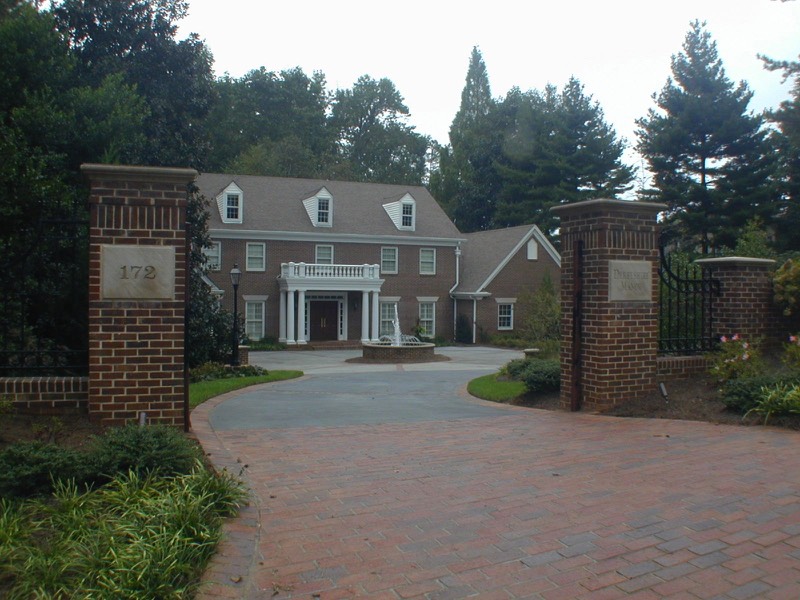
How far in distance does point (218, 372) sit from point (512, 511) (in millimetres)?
13728

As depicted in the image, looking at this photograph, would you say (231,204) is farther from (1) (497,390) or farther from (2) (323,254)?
(1) (497,390)

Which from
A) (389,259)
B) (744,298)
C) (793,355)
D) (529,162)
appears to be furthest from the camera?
(529,162)

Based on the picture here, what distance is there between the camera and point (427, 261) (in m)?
40.5

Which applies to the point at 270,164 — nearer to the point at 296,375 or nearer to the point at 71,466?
the point at 296,375

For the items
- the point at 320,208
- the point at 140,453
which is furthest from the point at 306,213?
the point at 140,453

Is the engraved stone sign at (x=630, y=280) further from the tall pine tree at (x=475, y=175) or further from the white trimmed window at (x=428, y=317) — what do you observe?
the tall pine tree at (x=475, y=175)

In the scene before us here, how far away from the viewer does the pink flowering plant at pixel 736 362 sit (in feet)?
31.7

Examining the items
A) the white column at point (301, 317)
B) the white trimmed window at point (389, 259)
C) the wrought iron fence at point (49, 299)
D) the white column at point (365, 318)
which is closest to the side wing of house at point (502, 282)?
the white trimmed window at point (389, 259)

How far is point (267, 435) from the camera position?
810 cm

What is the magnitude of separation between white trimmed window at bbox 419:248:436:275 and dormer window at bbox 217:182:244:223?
9849mm

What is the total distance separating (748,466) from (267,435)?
15.5ft

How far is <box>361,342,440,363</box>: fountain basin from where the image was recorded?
89.5 ft

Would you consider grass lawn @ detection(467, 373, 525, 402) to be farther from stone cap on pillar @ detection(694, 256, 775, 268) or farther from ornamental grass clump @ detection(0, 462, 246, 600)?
ornamental grass clump @ detection(0, 462, 246, 600)

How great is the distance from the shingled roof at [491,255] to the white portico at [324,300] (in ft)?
18.1
